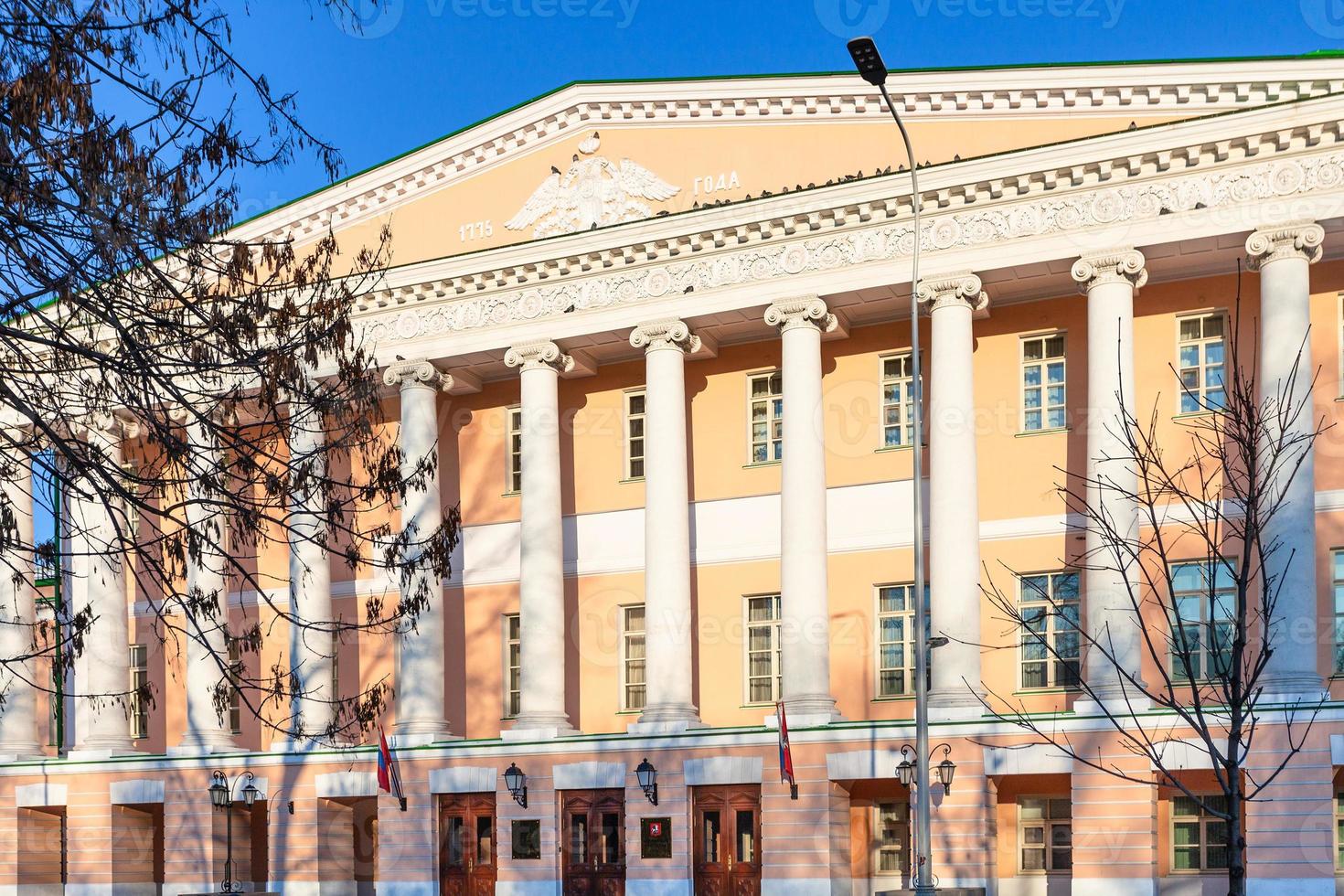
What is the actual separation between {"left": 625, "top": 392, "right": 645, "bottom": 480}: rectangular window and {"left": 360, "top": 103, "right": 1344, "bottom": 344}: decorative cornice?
2739mm

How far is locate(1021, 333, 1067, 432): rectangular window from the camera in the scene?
30609 mm

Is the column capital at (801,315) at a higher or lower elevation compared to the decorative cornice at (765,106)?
lower

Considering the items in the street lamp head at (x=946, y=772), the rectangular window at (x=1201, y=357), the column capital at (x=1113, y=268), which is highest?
the column capital at (x=1113, y=268)

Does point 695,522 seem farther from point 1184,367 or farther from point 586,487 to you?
point 1184,367

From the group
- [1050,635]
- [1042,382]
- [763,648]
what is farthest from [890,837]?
[1042,382]

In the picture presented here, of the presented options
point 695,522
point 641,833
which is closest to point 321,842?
point 641,833

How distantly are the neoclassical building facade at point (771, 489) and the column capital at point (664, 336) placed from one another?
6cm

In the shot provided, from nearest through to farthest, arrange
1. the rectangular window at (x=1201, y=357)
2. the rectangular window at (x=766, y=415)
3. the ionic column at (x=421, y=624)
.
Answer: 1. the rectangular window at (x=1201, y=357)
2. the rectangular window at (x=766, y=415)
3. the ionic column at (x=421, y=624)

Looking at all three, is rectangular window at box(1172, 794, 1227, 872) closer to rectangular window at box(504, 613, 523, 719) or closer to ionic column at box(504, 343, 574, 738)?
ionic column at box(504, 343, 574, 738)

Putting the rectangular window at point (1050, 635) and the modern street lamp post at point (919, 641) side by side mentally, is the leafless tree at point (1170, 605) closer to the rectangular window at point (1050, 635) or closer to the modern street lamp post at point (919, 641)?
the rectangular window at point (1050, 635)

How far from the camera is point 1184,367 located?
29344mm

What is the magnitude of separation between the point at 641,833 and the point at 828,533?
6718 millimetres

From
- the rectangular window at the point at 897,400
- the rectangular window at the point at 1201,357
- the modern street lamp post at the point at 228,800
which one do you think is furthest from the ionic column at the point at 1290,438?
the modern street lamp post at the point at 228,800

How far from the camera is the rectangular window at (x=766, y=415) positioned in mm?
33188
